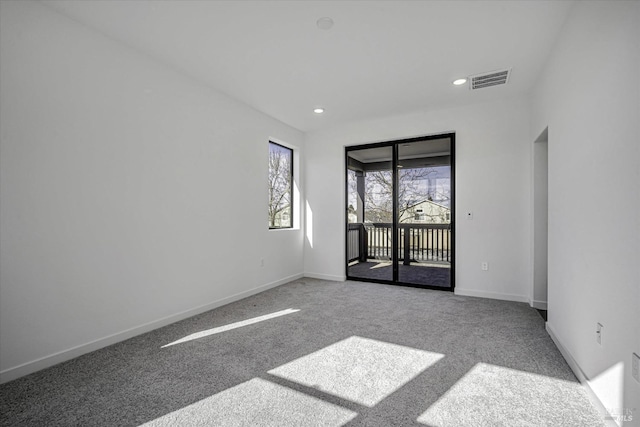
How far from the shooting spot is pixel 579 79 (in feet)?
6.75

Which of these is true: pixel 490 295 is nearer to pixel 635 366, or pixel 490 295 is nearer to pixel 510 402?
pixel 510 402

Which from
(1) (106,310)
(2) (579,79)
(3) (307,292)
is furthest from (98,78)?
(2) (579,79)

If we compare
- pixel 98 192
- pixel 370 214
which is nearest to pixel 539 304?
pixel 370 214

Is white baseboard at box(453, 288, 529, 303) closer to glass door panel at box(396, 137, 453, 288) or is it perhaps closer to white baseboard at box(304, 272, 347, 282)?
glass door panel at box(396, 137, 453, 288)

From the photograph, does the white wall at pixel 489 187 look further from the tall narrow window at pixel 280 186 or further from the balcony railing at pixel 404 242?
the tall narrow window at pixel 280 186

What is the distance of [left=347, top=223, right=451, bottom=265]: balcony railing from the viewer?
4461 mm

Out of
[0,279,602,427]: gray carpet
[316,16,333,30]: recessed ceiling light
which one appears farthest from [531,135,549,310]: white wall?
[316,16,333,30]: recessed ceiling light

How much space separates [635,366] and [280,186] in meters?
4.31

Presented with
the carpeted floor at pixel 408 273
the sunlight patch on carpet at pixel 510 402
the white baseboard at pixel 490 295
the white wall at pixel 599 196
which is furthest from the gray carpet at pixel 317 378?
the carpeted floor at pixel 408 273

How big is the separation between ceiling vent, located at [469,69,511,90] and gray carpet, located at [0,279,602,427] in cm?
260

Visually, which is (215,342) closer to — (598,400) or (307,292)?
(307,292)

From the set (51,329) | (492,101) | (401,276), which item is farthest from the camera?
(401,276)

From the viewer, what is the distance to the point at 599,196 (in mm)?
1719

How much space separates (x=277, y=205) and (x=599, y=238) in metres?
3.88
